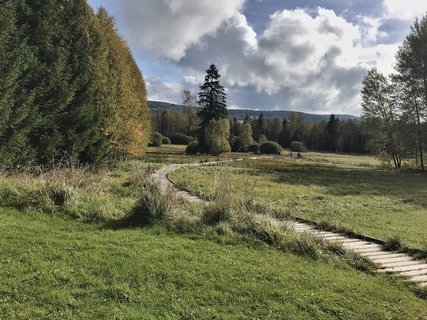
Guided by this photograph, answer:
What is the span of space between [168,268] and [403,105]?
42521 millimetres

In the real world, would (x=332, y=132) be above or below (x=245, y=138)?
above

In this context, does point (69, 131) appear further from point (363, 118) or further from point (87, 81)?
point (363, 118)

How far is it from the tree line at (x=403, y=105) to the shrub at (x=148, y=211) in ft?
125

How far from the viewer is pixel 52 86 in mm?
18422

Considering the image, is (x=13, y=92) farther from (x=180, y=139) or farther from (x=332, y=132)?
(x=332, y=132)

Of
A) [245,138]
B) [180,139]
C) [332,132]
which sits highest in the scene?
[332,132]

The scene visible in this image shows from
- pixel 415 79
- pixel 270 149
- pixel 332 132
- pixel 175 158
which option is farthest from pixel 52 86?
pixel 332 132

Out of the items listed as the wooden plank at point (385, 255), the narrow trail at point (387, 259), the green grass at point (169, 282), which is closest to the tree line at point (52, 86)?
the green grass at point (169, 282)

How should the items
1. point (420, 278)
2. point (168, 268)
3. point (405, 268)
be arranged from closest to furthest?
point (168, 268), point (420, 278), point (405, 268)

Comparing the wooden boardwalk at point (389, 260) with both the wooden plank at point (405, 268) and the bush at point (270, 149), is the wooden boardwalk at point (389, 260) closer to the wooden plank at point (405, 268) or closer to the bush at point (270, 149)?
the wooden plank at point (405, 268)

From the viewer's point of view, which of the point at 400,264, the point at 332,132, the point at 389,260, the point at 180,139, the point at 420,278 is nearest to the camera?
the point at 420,278

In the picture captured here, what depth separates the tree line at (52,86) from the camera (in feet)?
48.1

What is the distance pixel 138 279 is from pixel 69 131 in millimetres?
16028

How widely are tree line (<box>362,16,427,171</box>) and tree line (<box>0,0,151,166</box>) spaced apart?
101 feet
